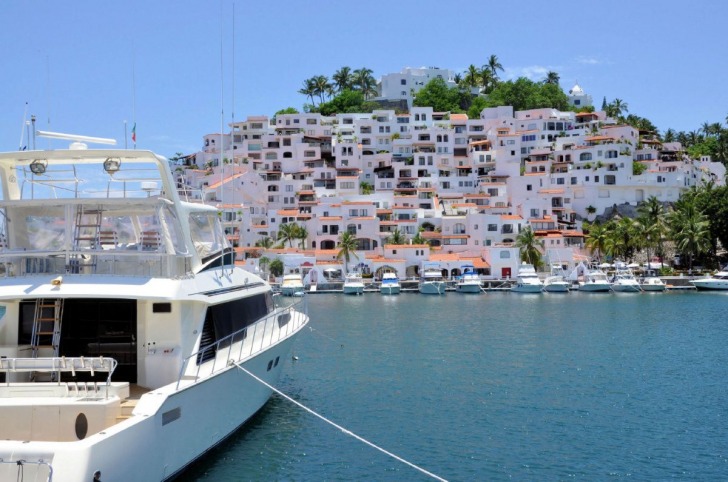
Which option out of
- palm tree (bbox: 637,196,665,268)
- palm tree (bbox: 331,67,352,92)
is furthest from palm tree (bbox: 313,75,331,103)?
palm tree (bbox: 637,196,665,268)

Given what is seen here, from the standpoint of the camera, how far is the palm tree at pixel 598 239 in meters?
74.2

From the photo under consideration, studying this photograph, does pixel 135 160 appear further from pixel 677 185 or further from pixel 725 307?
pixel 677 185

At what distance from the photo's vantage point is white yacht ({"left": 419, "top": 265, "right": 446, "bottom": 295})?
6475cm

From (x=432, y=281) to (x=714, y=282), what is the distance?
78.9 feet

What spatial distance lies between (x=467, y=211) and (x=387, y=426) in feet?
204

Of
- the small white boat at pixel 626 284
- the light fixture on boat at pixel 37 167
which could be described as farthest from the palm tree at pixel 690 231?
the light fixture on boat at pixel 37 167

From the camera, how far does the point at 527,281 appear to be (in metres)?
64.9

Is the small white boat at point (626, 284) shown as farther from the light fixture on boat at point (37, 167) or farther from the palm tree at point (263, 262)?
the light fixture on boat at point (37, 167)

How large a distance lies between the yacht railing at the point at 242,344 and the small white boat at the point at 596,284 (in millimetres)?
47942

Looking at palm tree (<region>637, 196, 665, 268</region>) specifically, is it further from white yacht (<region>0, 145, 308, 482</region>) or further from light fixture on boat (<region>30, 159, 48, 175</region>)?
light fixture on boat (<region>30, 159, 48, 175</region>)

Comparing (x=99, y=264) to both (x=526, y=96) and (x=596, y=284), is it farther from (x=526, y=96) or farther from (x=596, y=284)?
(x=526, y=96)

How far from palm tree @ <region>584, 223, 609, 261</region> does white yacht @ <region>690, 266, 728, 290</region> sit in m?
10.4

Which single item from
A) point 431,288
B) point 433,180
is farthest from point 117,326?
point 433,180

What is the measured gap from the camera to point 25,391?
1199 cm
